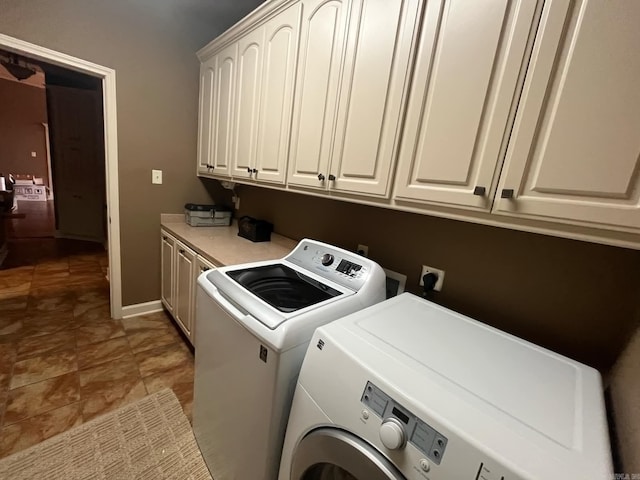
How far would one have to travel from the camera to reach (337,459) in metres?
0.67

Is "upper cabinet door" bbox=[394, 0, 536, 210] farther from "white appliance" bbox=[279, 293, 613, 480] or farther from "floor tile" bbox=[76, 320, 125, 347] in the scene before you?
"floor tile" bbox=[76, 320, 125, 347]

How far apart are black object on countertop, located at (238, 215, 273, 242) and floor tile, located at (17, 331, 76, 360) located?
1.48 meters

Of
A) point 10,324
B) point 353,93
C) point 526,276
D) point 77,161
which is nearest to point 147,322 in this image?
point 10,324

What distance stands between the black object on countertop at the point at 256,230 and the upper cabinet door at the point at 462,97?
4.32ft

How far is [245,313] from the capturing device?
0.93m

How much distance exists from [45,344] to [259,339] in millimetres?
2150

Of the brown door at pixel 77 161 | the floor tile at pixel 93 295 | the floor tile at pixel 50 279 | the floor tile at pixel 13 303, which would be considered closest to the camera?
the floor tile at pixel 13 303

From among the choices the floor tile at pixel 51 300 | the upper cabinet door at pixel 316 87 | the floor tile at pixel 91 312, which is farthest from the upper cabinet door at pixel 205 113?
the floor tile at pixel 51 300

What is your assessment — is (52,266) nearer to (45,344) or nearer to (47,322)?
(47,322)

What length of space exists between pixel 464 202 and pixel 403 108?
42 centimetres

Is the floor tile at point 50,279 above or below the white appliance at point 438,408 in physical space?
below

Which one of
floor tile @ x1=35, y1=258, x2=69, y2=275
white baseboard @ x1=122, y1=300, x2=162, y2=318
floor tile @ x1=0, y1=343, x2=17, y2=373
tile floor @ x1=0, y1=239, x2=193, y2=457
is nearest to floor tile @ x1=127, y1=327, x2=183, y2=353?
tile floor @ x1=0, y1=239, x2=193, y2=457

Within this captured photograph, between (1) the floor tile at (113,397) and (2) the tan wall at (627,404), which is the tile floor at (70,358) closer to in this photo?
(1) the floor tile at (113,397)

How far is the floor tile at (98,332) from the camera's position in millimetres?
2074
